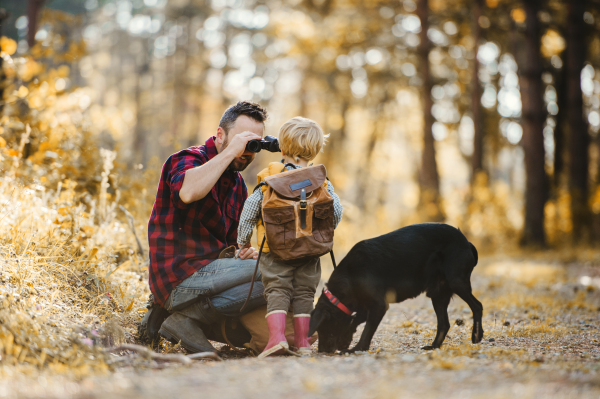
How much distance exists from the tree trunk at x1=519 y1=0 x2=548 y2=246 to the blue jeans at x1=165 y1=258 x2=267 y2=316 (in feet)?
37.7

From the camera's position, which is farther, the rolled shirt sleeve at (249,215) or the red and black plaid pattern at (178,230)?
the red and black plaid pattern at (178,230)

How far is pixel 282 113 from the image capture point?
24.9 meters

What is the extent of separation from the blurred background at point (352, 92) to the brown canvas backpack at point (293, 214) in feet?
7.94

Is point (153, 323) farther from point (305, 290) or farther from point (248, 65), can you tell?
point (248, 65)

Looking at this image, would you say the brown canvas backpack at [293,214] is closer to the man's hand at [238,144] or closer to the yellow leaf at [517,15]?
the man's hand at [238,144]

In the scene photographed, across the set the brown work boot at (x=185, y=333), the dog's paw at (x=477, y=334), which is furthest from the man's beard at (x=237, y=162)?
the dog's paw at (x=477, y=334)

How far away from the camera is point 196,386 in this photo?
2295 mm

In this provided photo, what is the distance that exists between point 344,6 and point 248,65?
10.0 metres

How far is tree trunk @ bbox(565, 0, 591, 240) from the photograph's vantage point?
13898mm

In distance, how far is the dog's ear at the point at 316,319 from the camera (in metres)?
3.51

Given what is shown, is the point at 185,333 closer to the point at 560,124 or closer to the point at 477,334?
the point at 477,334

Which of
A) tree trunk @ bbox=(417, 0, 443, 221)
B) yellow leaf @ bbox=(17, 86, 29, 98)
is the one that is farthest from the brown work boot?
tree trunk @ bbox=(417, 0, 443, 221)

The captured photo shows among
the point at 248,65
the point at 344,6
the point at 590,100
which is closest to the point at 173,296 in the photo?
the point at 344,6

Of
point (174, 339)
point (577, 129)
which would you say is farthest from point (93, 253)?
point (577, 129)
